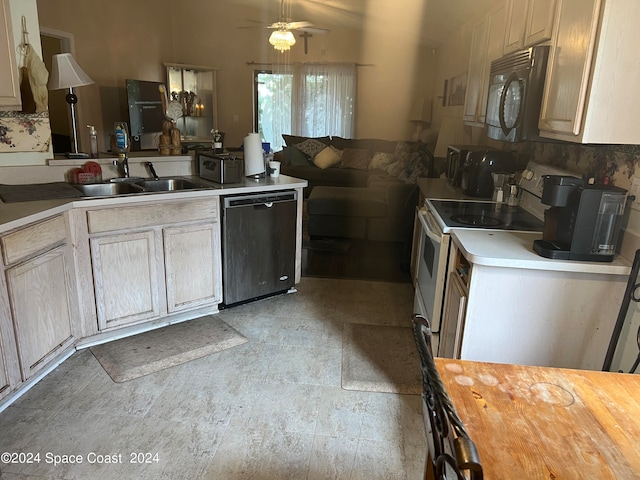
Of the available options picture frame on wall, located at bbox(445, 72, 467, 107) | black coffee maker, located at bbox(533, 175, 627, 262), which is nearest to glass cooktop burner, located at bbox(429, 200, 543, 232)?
black coffee maker, located at bbox(533, 175, 627, 262)

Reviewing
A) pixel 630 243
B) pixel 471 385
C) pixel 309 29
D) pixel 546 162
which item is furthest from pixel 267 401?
pixel 309 29

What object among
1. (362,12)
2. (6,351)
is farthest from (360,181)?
(6,351)

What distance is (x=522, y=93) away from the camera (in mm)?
2053

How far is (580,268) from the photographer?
1.62m

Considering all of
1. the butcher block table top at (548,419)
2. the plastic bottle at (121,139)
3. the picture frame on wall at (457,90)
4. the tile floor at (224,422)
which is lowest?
the tile floor at (224,422)

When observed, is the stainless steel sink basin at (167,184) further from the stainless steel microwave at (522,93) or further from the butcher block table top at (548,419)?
the butcher block table top at (548,419)

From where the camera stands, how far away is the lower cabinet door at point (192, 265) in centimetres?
262

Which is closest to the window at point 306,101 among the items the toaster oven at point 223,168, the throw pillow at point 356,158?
the throw pillow at point 356,158

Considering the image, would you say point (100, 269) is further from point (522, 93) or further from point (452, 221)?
point (522, 93)

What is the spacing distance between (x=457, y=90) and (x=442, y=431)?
4536 millimetres

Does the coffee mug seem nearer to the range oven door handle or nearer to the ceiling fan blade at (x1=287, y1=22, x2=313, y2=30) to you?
the range oven door handle

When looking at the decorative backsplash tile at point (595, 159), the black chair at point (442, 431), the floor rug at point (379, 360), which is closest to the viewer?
the black chair at point (442, 431)

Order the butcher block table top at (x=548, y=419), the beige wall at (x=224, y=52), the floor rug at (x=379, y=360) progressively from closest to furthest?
the butcher block table top at (x=548, y=419) → the floor rug at (x=379, y=360) → the beige wall at (x=224, y=52)

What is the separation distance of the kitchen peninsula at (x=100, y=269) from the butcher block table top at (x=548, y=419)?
6.00 ft
